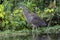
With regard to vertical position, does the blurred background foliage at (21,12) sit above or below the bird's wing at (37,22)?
below

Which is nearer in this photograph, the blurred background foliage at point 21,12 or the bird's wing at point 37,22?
the bird's wing at point 37,22

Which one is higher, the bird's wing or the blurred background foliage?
the bird's wing

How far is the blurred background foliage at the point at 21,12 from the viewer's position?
9906 mm

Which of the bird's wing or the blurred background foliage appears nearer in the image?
the bird's wing

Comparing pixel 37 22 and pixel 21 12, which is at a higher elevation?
pixel 37 22

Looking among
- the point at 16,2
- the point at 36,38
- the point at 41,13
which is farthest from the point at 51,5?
the point at 36,38

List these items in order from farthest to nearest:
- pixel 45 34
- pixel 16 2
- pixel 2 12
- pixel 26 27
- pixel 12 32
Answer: pixel 16 2, pixel 2 12, pixel 26 27, pixel 12 32, pixel 45 34

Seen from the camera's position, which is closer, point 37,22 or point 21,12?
point 37,22

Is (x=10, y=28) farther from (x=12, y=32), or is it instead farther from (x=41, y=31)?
(x=41, y=31)

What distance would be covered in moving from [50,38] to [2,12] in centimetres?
370

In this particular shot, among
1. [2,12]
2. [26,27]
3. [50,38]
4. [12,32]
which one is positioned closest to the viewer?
[50,38]

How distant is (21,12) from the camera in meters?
10.6

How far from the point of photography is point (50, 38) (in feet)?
24.1

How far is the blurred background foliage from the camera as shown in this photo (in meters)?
9.91
